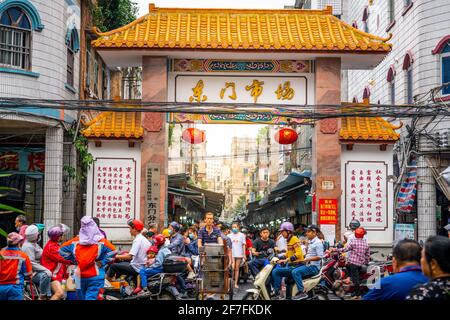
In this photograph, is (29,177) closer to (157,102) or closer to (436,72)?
(157,102)

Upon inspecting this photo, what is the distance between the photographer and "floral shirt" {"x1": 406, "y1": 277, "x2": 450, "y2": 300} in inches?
228

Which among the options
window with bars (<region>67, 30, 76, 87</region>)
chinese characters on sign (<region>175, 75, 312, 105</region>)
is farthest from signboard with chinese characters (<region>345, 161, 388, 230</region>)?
window with bars (<region>67, 30, 76, 87</region>)

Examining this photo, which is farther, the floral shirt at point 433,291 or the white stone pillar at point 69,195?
the white stone pillar at point 69,195

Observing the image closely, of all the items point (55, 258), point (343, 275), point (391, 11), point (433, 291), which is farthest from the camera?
point (391, 11)

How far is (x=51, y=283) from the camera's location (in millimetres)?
12055

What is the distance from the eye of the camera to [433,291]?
582 cm

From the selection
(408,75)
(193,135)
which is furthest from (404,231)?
(408,75)

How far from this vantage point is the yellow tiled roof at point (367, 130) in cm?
1980

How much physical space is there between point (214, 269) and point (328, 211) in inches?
223

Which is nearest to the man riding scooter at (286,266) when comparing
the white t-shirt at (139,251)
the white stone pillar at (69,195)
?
the white t-shirt at (139,251)

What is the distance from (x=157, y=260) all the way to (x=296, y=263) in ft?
9.22

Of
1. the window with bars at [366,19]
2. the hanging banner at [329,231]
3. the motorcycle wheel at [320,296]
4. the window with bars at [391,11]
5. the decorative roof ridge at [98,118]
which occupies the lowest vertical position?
the motorcycle wheel at [320,296]

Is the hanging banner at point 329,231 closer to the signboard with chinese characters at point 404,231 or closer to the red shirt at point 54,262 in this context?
the signboard with chinese characters at point 404,231

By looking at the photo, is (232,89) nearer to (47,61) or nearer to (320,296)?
(47,61)
